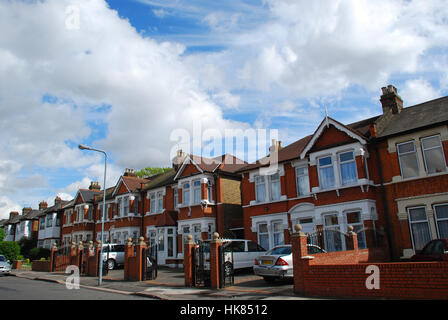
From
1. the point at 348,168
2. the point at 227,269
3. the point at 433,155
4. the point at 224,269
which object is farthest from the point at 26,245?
the point at 433,155

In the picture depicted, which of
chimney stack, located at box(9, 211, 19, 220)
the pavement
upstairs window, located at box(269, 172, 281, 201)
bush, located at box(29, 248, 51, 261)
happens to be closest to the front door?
upstairs window, located at box(269, 172, 281, 201)

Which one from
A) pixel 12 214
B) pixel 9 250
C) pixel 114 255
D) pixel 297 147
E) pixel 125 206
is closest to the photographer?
pixel 297 147

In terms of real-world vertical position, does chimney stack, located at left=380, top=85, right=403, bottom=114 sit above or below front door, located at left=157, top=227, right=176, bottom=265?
above

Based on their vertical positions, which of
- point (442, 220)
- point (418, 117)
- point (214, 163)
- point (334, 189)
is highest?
point (214, 163)

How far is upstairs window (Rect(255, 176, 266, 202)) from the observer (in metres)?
23.3

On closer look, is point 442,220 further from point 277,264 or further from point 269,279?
point 269,279

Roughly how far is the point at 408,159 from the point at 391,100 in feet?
15.8

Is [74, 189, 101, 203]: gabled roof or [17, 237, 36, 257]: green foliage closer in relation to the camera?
[74, 189, 101, 203]: gabled roof

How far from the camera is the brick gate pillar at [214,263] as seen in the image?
14.6 m

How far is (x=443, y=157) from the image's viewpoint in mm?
16391

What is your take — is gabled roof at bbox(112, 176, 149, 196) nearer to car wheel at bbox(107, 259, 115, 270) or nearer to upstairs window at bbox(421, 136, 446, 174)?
car wheel at bbox(107, 259, 115, 270)

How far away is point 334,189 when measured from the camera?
18891 mm

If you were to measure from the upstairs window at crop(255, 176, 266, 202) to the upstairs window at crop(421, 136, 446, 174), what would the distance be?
9758 millimetres

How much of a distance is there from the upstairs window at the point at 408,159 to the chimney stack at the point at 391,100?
11.5ft
